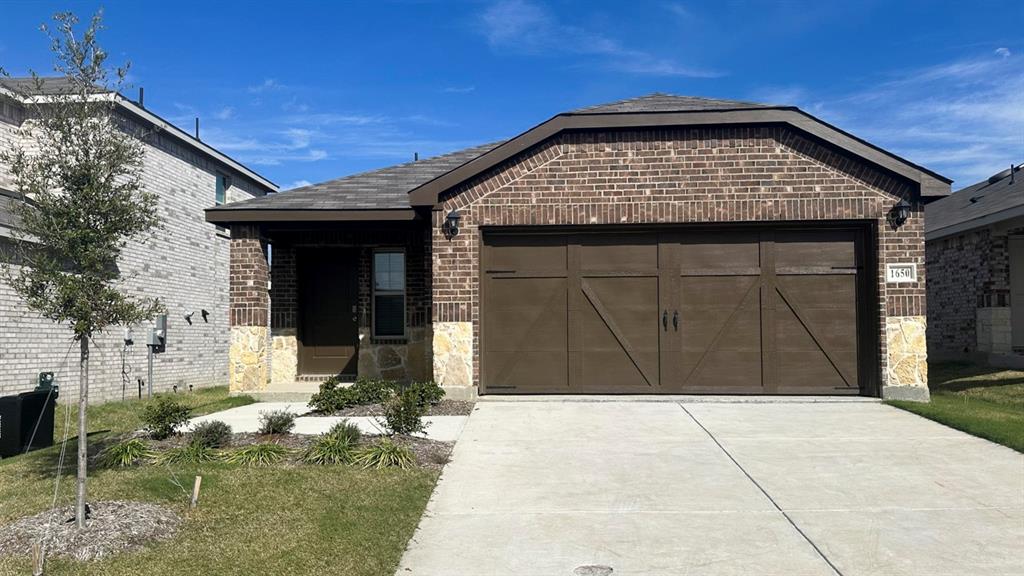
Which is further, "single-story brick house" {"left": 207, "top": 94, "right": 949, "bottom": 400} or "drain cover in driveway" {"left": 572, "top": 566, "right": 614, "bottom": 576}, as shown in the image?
"single-story brick house" {"left": 207, "top": 94, "right": 949, "bottom": 400}

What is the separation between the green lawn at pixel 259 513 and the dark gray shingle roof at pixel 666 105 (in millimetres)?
6768

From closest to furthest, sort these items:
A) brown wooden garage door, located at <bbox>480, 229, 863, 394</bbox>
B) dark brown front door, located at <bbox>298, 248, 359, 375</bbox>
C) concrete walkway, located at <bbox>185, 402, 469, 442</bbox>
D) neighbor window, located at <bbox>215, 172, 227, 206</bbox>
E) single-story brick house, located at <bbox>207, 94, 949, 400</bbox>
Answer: concrete walkway, located at <bbox>185, 402, 469, 442</bbox>
single-story brick house, located at <bbox>207, 94, 949, 400</bbox>
brown wooden garage door, located at <bbox>480, 229, 863, 394</bbox>
dark brown front door, located at <bbox>298, 248, 359, 375</bbox>
neighbor window, located at <bbox>215, 172, 227, 206</bbox>

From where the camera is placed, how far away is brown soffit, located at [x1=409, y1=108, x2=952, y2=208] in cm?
1048

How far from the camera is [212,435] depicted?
301 inches

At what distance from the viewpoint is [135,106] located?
15.4 meters

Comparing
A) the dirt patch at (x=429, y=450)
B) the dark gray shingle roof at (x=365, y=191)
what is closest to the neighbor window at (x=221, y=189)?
the dark gray shingle roof at (x=365, y=191)

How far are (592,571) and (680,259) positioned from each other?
7312mm

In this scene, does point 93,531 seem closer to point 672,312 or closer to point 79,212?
point 79,212

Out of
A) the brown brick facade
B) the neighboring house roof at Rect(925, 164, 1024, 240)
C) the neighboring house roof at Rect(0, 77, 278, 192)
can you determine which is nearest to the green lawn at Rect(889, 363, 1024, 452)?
the neighboring house roof at Rect(925, 164, 1024, 240)

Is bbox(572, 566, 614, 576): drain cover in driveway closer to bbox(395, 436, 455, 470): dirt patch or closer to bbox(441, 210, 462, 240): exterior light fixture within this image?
bbox(395, 436, 455, 470): dirt patch

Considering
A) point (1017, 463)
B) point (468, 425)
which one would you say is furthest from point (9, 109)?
point (1017, 463)

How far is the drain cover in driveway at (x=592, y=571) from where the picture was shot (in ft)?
14.2

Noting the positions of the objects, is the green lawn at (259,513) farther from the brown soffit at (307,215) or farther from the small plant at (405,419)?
the brown soffit at (307,215)

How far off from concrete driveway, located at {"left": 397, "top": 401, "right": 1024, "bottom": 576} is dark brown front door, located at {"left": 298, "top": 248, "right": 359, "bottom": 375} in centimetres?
520
